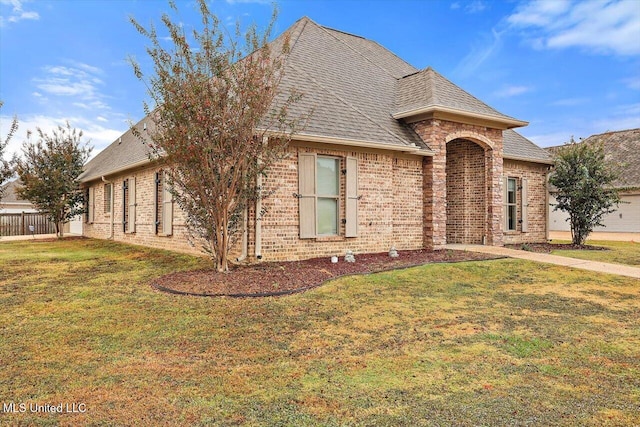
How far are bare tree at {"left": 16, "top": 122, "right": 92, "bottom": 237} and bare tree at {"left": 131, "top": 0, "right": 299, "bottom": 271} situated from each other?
13.9 meters

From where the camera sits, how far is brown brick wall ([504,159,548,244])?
1404cm

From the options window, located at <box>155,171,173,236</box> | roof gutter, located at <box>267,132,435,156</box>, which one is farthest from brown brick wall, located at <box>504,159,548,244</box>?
window, located at <box>155,171,173,236</box>

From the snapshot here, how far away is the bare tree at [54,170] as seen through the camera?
59.6 feet

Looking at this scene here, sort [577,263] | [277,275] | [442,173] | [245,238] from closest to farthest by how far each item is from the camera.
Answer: [277,275]
[245,238]
[577,263]
[442,173]

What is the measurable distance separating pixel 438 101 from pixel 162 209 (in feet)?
28.2

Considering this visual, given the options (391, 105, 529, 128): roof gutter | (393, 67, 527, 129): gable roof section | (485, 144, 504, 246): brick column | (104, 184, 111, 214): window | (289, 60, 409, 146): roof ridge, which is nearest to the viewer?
(289, 60, 409, 146): roof ridge

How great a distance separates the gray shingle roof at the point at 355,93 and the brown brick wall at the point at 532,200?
0.49 meters

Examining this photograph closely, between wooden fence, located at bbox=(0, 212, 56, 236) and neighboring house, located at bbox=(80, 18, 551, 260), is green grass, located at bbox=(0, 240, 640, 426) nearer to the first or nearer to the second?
neighboring house, located at bbox=(80, 18, 551, 260)

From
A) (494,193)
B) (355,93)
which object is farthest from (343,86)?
(494,193)

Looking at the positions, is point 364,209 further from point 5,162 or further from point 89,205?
point 89,205

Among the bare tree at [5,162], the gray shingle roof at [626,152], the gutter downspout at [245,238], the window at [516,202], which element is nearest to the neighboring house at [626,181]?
the gray shingle roof at [626,152]

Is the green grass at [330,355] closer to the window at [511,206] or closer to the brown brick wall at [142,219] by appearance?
the brown brick wall at [142,219]

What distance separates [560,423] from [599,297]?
4.83m

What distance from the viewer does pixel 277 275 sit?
7.25 m
